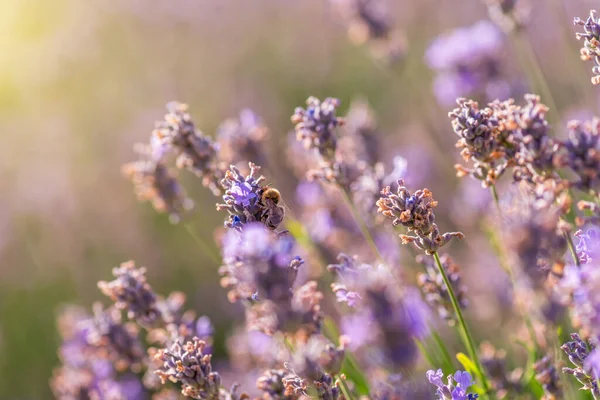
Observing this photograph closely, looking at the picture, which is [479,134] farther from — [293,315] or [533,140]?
[293,315]

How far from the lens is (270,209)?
231 cm

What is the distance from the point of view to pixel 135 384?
4.29 metres

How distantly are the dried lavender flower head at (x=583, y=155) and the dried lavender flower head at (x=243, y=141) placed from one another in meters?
1.83

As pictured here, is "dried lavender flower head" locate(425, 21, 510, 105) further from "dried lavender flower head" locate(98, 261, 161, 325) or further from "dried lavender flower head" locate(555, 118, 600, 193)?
"dried lavender flower head" locate(98, 261, 161, 325)

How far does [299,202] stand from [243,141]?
145cm

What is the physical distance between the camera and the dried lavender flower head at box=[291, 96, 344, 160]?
2.66 meters

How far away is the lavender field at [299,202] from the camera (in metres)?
2.11

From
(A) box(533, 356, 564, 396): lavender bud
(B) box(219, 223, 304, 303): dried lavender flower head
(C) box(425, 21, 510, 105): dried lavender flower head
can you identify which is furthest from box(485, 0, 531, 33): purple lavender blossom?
(B) box(219, 223, 304, 303): dried lavender flower head

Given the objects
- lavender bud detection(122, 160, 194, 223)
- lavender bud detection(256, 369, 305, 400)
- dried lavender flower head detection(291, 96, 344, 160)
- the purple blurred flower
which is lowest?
lavender bud detection(256, 369, 305, 400)

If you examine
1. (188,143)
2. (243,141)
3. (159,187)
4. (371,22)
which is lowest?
(188,143)

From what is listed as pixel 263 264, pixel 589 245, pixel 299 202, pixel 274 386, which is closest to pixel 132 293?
pixel 274 386

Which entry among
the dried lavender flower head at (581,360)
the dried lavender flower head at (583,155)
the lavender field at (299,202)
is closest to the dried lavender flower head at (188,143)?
the lavender field at (299,202)

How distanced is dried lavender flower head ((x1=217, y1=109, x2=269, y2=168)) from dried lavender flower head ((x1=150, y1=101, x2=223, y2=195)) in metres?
0.69

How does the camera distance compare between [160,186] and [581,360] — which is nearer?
[581,360]
